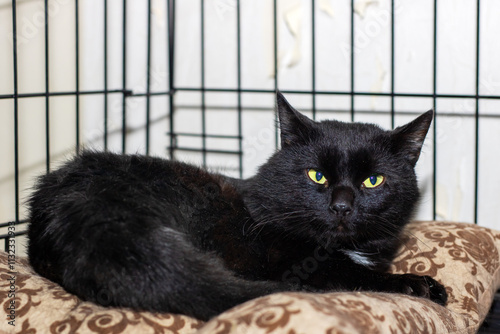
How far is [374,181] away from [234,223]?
1.26 feet

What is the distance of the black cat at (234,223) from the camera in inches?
47.2

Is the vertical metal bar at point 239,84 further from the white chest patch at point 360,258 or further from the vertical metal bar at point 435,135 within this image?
the white chest patch at point 360,258

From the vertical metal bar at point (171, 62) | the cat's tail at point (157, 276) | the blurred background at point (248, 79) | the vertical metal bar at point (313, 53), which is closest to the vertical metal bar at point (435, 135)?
the blurred background at point (248, 79)

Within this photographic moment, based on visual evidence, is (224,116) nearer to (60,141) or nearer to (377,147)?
(60,141)

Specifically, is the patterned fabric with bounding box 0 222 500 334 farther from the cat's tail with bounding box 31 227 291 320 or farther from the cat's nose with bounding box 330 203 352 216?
the cat's nose with bounding box 330 203 352 216

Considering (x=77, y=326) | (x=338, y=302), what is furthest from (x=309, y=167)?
(x=77, y=326)

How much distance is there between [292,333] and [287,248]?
530mm

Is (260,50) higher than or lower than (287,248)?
higher

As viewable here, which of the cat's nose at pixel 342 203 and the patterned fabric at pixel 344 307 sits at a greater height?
the cat's nose at pixel 342 203

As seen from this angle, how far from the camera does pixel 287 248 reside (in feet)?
5.13

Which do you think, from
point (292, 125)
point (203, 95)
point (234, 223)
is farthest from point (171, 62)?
point (234, 223)

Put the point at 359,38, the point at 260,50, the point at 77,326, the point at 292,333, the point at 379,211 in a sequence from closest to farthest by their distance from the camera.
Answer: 1. the point at 292,333
2. the point at 77,326
3. the point at 379,211
4. the point at 359,38
5. the point at 260,50

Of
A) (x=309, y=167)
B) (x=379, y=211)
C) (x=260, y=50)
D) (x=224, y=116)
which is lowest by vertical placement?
(x=379, y=211)

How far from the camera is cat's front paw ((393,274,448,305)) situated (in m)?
1.50
